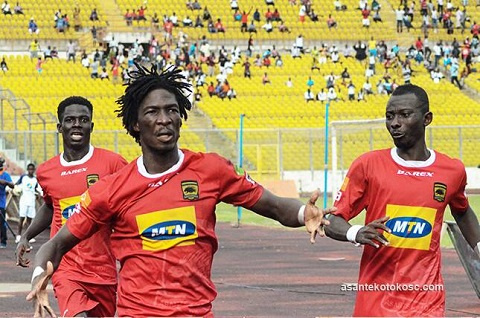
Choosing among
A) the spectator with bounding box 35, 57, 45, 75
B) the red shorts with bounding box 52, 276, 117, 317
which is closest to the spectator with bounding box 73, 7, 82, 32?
the spectator with bounding box 35, 57, 45, 75

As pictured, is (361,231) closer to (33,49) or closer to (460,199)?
(460,199)

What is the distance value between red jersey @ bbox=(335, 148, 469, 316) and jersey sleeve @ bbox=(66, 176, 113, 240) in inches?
61.3

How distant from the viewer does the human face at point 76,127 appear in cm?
928

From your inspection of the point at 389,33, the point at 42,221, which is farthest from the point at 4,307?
the point at 389,33

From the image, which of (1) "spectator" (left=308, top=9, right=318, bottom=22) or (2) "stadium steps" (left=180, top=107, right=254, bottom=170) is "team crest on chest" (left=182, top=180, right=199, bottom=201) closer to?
(2) "stadium steps" (left=180, top=107, right=254, bottom=170)

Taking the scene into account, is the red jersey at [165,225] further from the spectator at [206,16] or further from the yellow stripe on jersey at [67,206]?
the spectator at [206,16]

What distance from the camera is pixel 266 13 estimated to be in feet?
188

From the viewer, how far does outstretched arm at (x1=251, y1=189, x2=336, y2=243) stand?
575 cm

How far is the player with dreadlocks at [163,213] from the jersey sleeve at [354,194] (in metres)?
0.99

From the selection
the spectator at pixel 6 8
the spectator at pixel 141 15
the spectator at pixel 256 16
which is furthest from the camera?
the spectator at pixel 256 16

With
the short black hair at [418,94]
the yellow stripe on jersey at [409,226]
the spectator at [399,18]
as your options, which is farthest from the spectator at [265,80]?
the yellow stripe on jersey at [409,226]

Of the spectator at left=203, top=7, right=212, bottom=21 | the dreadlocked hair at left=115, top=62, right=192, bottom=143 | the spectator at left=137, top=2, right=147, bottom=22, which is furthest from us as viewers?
the spectator at left=203, top=7, right=212, bottom=21

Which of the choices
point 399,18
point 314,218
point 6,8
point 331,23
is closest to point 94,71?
point 6,8

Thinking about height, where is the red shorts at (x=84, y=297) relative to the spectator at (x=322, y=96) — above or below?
above
